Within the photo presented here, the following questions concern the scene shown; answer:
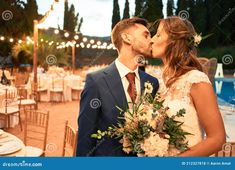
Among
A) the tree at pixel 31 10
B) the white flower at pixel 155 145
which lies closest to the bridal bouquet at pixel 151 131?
the white flower at pixel 155 145

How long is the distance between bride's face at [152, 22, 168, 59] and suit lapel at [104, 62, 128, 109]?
0.16m

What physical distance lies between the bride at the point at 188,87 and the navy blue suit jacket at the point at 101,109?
0.15m

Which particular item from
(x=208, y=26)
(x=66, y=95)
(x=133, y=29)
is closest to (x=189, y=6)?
(x=208, y=26)

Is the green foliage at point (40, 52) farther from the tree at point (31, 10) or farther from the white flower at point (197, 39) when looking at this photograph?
the white flower at point (197, 39)

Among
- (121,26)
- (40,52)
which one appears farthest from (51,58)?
(121,26)

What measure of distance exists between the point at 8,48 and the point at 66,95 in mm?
1584

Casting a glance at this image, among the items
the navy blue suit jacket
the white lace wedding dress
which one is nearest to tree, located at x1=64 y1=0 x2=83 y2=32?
the navy blue suit jacket

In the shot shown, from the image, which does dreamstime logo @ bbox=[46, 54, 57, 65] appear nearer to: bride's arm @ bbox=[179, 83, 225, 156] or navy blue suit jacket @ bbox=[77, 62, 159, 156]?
navy blue suit jacket @ bbox=[77, 62, 159, 156]

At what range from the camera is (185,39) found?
1.08 metres

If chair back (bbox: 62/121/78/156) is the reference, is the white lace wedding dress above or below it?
above

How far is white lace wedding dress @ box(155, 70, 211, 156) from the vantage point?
102cm

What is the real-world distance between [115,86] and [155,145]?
1.01ft
